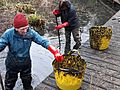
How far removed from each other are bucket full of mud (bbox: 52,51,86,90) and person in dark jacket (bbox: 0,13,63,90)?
284mm

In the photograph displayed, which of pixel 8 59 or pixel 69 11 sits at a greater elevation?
pixel 69 11

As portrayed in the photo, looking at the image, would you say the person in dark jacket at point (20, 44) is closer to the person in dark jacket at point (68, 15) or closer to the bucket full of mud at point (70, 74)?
the bucket full of mud at point (70, 74)

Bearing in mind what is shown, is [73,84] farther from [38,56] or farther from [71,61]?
[38,56]

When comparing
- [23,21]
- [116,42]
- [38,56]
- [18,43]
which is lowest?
[38,56]

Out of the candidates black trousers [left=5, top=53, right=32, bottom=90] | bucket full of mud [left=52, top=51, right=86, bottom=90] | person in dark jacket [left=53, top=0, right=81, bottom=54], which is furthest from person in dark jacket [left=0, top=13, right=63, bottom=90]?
person in dark jacket [left=53, top=0, right=81, bottom=54]

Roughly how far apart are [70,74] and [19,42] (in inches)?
34.6

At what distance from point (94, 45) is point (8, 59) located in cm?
214

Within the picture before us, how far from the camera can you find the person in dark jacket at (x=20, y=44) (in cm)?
353

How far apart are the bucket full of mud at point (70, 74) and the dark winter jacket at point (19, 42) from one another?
442 millimetres

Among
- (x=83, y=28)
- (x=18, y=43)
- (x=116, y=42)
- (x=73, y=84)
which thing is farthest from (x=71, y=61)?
(x=83, y=28)

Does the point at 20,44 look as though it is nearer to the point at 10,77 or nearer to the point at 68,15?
the point at 10,77

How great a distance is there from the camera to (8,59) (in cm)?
389

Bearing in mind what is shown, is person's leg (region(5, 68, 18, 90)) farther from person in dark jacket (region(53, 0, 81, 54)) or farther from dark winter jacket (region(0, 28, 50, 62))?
person in dark jacket (region(53, 0, 81, 54))

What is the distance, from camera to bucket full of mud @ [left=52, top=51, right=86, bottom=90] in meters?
3.66
